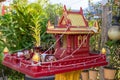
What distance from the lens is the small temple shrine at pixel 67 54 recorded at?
2.56 meters

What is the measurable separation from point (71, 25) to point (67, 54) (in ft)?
1.19

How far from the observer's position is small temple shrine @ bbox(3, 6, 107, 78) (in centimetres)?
256

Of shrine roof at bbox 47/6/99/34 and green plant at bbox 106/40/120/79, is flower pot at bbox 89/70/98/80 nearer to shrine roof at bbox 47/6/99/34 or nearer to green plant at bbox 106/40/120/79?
green plant at bbox 106/40/120/79

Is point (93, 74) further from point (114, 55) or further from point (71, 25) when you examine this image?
point (71, 25)

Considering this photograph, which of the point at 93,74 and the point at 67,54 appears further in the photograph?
the point at 93,74

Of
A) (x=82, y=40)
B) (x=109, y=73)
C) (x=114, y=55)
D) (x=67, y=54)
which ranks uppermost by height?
(x=82, y=40)

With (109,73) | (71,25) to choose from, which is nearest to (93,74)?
(109,73)

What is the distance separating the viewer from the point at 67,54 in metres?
2.80

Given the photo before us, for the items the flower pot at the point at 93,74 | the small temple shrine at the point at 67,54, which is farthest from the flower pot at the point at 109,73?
the small temple shrine at the point at 67,54

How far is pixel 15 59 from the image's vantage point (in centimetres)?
287

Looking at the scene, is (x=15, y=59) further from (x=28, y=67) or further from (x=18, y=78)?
(x=18, y=78)

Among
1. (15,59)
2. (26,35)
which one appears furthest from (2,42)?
(15,59)

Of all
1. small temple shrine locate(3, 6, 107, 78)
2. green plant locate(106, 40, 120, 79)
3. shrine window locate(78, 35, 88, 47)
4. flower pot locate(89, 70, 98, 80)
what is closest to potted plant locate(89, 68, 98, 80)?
flower pot locate(89, 70, 98, 80)

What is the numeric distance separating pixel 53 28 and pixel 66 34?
0.22 metres
